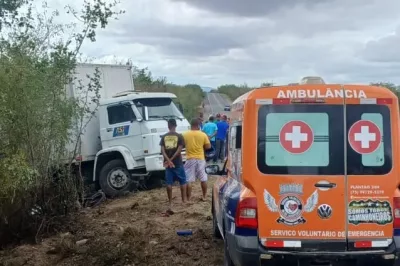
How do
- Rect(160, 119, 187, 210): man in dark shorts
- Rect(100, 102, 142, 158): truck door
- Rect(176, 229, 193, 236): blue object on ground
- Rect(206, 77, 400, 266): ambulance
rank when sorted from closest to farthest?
Rect(206, 77, 400, 266): ambulance < Rect(176, 229, 193, 236): blue object on ground < Rect(160, 119, 187, 210): man in dark shorts < Rect(100, 102, 142, 158): truck door

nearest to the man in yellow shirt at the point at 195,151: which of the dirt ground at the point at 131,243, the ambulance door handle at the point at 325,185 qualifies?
the dirt ground at the point at 131,243

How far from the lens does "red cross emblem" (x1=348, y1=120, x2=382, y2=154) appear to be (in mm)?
5305

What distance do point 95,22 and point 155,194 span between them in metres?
4.09

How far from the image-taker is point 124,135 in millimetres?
13508

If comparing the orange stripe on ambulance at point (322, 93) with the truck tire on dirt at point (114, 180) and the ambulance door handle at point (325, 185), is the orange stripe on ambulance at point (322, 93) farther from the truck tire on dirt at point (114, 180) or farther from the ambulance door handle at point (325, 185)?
the truck tire on dirt at point (114, 180)

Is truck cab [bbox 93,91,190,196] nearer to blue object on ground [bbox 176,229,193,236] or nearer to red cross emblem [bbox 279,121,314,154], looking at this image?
blue object on ground [bbox 176,229,193,236]

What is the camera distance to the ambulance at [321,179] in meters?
5.29

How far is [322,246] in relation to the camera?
530 cm

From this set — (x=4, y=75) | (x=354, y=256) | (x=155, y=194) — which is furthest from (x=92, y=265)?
(x=155, y=194)

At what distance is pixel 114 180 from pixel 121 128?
1235 mm

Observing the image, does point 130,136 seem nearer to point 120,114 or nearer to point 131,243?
point 120,114

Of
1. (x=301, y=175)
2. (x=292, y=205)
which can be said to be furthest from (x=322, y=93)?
(x=292, y=205)

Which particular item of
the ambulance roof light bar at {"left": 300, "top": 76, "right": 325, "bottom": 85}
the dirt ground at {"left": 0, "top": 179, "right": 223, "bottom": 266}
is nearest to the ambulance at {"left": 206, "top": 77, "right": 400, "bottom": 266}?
the ambulance roof light bar at {"left": 300, "top": 76, "right": 325, "bottom": 85}

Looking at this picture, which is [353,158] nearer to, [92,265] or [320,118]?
[320,118]
